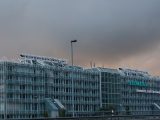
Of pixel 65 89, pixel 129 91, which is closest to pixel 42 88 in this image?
pixel 65 89

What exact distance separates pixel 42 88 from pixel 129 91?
153 ft

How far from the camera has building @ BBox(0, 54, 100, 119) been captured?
132m

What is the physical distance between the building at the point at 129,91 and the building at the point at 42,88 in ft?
15.8

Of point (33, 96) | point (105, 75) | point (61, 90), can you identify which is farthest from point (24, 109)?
point (105, 75)

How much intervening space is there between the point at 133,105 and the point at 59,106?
46645mm

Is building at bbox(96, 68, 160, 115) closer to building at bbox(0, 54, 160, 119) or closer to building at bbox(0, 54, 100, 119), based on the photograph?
building at bbox(0, 54, 160, 119)

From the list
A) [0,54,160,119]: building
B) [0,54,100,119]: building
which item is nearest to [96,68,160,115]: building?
[0,54,160,119]: building

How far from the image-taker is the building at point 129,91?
16638 cm

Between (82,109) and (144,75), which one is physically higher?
(144,75)

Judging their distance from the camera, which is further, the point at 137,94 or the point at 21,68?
the point at 137,94

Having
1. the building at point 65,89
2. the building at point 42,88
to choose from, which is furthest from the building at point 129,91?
the building at point 42,88

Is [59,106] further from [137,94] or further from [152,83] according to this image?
[152,83]

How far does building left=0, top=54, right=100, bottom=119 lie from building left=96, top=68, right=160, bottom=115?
481cm

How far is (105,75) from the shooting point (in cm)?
16612
